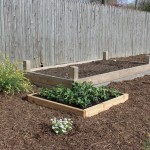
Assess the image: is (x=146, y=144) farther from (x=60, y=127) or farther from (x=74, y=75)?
(x=74, y=75)

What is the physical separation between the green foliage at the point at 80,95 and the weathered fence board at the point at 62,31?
2506mm

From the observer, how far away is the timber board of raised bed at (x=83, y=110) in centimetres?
477

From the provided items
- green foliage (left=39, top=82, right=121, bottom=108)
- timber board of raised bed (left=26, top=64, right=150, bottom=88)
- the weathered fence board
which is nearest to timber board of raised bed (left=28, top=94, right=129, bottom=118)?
green foliage (left=39, top=82, right=121, bottom=108)

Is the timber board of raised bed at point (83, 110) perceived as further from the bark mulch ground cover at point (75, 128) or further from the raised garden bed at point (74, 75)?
the raised garden bed at point (74, 75)

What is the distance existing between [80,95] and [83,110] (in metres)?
0.61

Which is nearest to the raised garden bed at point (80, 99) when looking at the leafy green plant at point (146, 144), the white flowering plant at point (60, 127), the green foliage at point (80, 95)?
the green foliage at point (80, 95)

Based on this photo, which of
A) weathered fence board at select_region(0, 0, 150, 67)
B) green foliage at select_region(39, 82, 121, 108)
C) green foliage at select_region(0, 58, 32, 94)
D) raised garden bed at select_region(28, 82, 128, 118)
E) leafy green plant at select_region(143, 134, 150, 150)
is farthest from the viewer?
weathered fence board at select_region(0, 0, 150, 67)

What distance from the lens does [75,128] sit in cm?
426

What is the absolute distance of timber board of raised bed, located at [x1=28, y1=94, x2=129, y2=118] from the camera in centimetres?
477

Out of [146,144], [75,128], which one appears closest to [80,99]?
[75,128]

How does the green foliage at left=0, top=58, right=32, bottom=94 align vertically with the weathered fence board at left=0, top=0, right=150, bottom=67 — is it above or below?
below

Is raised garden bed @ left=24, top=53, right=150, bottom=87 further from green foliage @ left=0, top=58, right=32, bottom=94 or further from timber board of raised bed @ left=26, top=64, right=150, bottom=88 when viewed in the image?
green foliage @ left=0, top=58, right=32, bottom=94

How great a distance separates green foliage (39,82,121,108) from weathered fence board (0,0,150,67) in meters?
2.51

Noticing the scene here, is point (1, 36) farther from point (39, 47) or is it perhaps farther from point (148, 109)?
point (148, 109)
